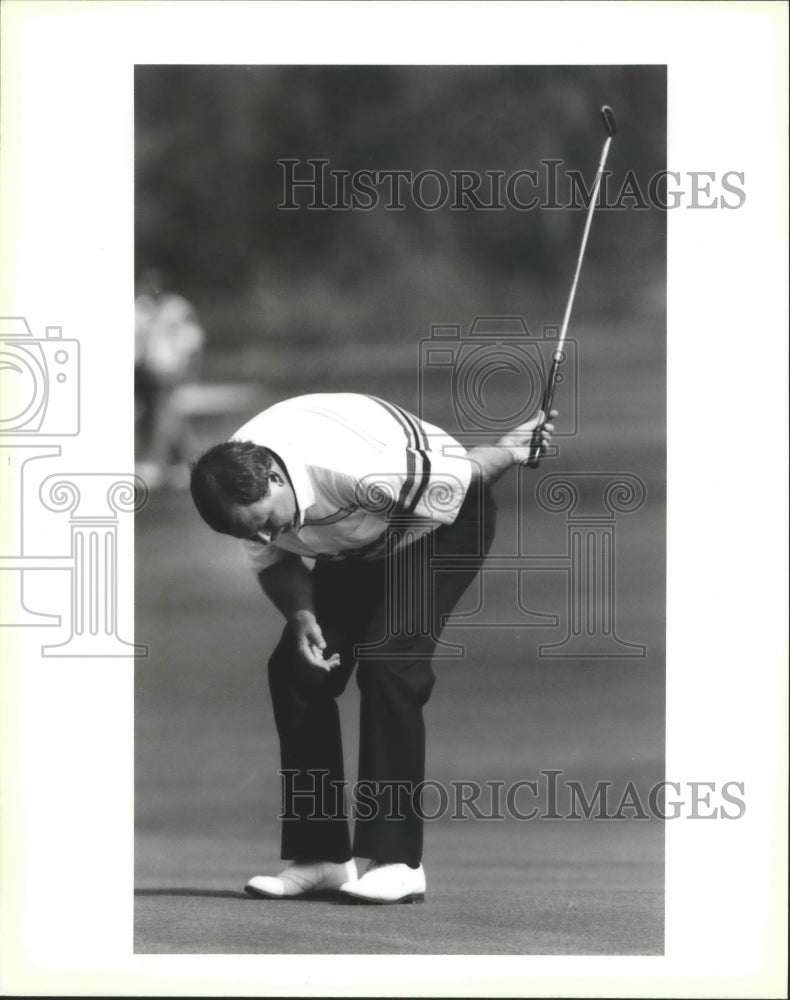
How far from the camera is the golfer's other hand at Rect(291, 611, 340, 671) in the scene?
4977mm

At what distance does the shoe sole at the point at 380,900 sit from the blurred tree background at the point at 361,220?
4.48 ft

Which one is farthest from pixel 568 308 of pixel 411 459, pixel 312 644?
pixel 312 644

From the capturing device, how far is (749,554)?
16.2 ft

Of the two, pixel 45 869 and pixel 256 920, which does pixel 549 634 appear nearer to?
pixel 256 920

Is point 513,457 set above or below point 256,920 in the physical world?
above

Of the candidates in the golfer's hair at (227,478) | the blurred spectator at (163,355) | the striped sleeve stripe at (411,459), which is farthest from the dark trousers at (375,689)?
the blurred spectator at (163,355)

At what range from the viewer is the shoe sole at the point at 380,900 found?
4.95 meters

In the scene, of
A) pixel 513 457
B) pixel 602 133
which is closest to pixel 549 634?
pixel 513 457

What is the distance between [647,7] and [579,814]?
2161 mm

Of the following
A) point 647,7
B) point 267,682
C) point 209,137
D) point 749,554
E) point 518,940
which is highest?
point 647,7

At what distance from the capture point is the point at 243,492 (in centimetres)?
495

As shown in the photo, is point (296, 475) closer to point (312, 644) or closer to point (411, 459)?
point (411, 459)

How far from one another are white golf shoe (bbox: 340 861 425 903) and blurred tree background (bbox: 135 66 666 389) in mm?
1302

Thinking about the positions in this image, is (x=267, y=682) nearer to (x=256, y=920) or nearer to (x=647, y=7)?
(x=256, y=920)
